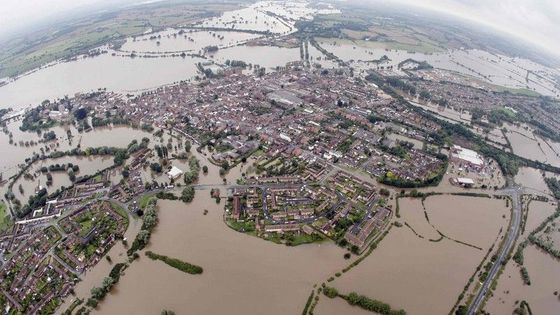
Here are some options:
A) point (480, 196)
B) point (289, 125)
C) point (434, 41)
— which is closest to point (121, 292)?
point (289, 125)

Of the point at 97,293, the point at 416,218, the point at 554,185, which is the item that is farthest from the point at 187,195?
the point at 554,185

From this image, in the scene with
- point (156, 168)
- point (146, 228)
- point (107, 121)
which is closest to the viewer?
point (146, 228)

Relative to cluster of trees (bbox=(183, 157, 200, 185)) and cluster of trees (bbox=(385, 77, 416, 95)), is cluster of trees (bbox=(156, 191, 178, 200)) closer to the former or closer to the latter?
cluster of trees (bbox=(183, 157, 200, 185))

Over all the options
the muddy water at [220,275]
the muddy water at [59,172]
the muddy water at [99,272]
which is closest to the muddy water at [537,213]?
the muddy water at [220,275]

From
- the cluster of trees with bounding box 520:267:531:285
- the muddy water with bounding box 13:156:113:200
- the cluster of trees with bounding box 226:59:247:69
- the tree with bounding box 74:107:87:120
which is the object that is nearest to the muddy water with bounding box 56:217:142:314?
the muddy water with bounding box 13:156:113:200

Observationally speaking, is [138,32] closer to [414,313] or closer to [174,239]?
[174,239]

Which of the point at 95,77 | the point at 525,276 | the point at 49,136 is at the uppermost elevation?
the point at 95,77

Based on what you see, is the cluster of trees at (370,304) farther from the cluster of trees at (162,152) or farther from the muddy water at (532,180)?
the cluster of trees at (162,152)

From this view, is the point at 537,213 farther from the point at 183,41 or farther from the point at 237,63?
the point at 183,41
